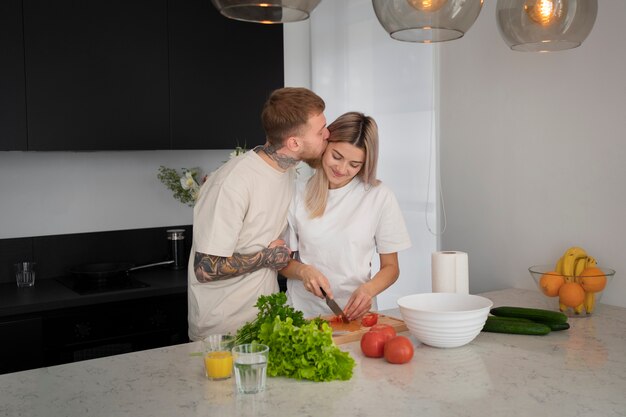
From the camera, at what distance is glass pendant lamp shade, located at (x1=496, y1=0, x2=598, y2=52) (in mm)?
2064

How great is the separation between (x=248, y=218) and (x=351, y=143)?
1.55ft

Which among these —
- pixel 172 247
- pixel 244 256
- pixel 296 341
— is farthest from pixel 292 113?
pixel 172 247

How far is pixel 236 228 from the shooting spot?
2.46 m

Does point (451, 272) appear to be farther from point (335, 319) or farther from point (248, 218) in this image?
point (248, 218)

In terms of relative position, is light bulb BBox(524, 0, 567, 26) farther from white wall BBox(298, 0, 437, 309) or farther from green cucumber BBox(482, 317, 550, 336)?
white wall BBox(298, 0, 437, 309)

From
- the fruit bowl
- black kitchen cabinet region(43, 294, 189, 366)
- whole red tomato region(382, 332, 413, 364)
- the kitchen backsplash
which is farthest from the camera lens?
the kitchen backsplash

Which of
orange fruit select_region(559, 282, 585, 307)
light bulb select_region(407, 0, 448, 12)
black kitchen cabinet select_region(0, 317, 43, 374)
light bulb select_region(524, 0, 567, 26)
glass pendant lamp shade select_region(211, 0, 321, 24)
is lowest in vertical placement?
black kitchen cabinet select_region(0, 317, 43, 374)

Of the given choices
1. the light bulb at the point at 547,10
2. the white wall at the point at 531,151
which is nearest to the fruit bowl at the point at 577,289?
the white wall at the point at 531,151

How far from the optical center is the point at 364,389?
1782 mm

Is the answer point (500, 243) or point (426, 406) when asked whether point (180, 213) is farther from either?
point (426, 406)

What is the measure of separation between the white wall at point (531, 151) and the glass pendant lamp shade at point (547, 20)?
0.72 m

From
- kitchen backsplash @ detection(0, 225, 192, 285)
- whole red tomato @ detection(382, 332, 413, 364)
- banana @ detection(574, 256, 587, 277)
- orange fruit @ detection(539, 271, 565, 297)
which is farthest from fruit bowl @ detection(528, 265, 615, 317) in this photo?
kitchen backsplash @ detection(0, 225, 192, 285)

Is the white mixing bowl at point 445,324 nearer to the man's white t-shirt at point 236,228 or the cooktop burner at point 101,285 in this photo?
the man's white t-shirt at point 236,228

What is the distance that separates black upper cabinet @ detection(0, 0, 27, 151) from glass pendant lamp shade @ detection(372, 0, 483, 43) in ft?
6.89
